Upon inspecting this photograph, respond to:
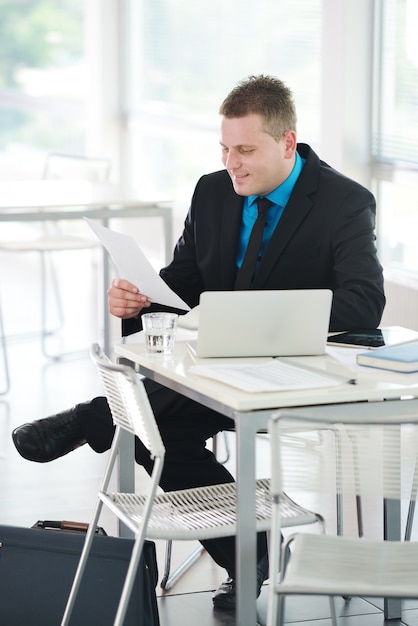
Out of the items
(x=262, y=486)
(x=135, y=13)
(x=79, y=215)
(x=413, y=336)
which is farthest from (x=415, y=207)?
(x=135, y=13)

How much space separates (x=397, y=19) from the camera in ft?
16.9

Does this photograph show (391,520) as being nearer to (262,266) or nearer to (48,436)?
(262,266)

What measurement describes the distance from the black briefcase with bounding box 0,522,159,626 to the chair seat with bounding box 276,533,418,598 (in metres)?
0.54

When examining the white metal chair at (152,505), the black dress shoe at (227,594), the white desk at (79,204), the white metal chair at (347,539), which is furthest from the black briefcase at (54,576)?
the white desk at (79,204)

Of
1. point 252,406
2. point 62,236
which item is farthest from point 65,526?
Answer: point 62,236

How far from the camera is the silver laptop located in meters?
2.38

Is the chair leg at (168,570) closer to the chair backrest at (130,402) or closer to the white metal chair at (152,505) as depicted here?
the white metal chair at (152,505)

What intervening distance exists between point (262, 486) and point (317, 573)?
554mm

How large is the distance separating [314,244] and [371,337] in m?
0.41

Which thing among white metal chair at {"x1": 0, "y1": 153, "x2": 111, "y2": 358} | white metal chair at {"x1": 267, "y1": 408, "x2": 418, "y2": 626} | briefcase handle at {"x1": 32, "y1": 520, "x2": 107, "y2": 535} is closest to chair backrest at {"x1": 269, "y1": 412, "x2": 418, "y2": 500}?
white metal chair at {"x1": 267, "y1": 408, "x2": 418, "y2": 626}

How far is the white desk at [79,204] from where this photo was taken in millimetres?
4891

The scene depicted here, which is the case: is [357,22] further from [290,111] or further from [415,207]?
[290,111]

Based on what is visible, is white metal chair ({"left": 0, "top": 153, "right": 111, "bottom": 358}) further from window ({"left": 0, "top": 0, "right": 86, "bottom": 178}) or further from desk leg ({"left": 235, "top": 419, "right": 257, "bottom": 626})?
desk leg ({"left": 235, "top": 419, "right": 257, "bottom": 626})

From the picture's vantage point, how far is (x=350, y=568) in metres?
2.05
